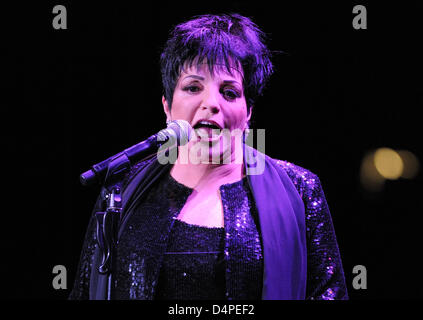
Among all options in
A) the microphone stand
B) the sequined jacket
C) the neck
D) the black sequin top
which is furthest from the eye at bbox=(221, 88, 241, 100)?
the microphone stand

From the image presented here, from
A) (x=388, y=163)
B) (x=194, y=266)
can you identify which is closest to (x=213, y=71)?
(x=194, y=266)

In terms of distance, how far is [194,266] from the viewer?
1.56 meters

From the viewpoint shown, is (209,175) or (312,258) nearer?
(312,258)

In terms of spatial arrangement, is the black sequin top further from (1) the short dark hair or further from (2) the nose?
(1) the short dark hair

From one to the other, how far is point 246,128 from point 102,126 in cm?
76

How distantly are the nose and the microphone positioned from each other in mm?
279

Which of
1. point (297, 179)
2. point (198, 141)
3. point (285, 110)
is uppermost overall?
point (285, 110)

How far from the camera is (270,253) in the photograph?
1544 millimetres

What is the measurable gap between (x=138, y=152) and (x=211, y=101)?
53 cm

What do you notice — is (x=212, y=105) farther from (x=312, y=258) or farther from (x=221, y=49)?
(x=312, y=258)

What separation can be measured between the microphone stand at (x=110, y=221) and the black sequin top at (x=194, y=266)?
382 mm

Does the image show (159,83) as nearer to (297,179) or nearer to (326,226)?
(297,179)
